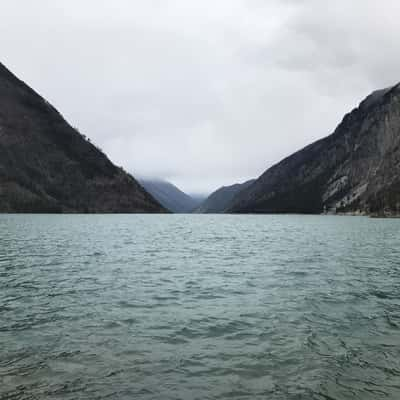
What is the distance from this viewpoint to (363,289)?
88.3 feet

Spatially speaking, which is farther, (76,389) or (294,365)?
(294,365)

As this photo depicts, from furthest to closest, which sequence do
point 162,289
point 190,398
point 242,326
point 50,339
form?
1. point 162,289
2. point 242,326
3. point 50,339
4. point 190,398

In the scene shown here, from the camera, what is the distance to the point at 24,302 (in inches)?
877

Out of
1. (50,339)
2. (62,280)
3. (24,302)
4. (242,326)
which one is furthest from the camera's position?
(62,280)

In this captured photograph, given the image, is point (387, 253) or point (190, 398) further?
point (387, 253)

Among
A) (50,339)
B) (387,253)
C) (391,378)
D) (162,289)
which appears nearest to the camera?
(391,378)

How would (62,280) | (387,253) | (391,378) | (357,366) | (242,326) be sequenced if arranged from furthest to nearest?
1. (387,253)
2. (62,280)
3. (242,326)
4. (357,366)
5. (391,378)

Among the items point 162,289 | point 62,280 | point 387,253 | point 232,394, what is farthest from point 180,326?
point 387,253

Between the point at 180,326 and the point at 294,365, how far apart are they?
600 cm

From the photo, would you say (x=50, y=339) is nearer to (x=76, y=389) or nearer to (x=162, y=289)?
(x=76, y=389)

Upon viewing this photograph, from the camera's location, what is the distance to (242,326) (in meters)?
18.3

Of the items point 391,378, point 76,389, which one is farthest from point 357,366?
point 76,389

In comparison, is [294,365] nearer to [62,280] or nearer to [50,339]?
[50,339]

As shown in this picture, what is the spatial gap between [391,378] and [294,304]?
32.2 ft
